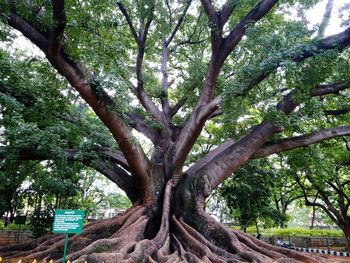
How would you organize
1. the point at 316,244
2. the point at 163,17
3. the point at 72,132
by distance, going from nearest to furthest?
the point at 72,132
the point at 163,17
the point at 316,244

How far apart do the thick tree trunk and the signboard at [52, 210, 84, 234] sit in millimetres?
509

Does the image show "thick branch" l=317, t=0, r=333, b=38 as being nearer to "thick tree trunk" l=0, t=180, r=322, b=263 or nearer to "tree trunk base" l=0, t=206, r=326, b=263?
"thick tree trunk" l=0, t=180, r=322, b=263

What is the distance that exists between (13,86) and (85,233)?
3419 mm

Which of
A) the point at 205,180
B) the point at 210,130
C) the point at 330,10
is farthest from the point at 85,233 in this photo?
the point at 210,130

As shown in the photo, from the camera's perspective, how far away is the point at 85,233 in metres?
6.28

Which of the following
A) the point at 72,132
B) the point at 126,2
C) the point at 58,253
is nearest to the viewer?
the point at 58,253

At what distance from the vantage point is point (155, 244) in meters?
5.66

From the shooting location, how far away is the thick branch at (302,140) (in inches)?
285

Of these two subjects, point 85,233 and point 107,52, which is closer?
point 107,52

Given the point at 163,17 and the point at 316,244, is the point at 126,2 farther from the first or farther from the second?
the point at 316,244

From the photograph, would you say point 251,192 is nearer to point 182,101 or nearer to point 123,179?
point 182,101

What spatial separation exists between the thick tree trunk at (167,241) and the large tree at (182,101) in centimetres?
2

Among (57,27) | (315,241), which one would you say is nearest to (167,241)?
(57,27)

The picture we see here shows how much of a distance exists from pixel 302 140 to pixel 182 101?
374 cm
